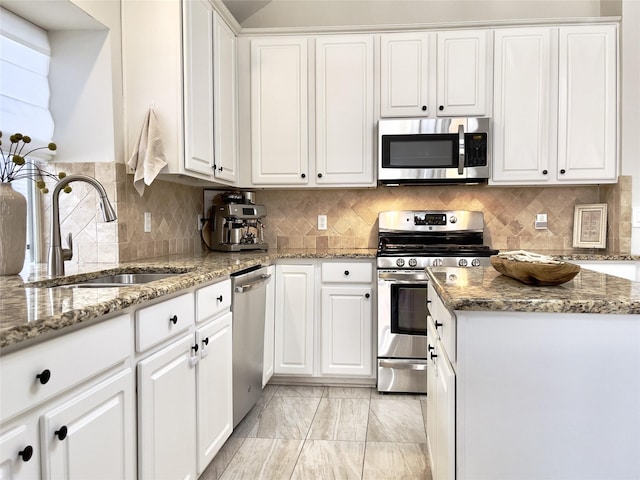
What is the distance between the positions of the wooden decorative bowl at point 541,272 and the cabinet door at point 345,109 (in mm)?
1910

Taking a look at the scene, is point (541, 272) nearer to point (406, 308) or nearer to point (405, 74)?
point (406, 308)

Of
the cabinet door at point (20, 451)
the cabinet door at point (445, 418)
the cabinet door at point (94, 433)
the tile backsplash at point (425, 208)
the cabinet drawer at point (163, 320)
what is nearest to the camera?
the cabinet door at point (20, 451)

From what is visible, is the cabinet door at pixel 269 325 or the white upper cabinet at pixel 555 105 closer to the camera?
the cabinet door at pixel 269 325

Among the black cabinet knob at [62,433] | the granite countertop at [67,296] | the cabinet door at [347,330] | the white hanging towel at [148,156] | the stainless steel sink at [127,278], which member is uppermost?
the white hanging towel at [148,156]

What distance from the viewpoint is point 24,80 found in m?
2.20

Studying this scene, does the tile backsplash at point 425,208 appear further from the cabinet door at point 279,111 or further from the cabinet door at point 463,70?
the cabinet door at point 463,70

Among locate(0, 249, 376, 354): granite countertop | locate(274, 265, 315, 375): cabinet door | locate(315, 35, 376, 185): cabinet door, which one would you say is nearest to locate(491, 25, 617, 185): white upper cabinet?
locate(315, 35, 376, 185): cabinet door

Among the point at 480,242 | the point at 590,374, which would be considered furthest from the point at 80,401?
the point at 480,242

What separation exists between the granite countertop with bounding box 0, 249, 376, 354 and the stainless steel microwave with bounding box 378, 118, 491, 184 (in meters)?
1.51

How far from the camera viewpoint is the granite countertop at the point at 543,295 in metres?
1.22

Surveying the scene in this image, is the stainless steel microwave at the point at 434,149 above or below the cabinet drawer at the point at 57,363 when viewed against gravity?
above

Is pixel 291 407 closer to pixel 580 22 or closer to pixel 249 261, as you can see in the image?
pixel 249 261

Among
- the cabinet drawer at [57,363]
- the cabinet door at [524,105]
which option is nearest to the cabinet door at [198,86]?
the cabinet drawer at [57,363]

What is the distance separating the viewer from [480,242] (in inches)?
138
